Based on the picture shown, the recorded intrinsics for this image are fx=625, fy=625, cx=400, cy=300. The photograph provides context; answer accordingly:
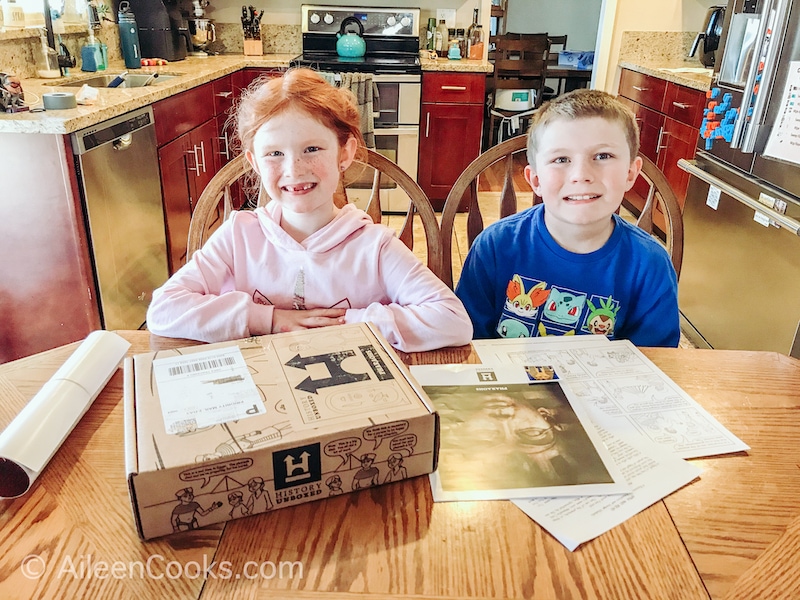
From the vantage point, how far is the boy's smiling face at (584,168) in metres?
1.13

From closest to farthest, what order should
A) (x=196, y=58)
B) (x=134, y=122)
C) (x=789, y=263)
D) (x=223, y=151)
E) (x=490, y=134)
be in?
(x=789, y=263), (x=134, y=122), (x=223, y=151), (x=196, y=58), (x=490, y=134)

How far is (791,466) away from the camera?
725 millimetres

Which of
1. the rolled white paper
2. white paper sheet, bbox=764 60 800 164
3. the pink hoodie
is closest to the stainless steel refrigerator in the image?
white paper sheet, bbox=764 60 800 164

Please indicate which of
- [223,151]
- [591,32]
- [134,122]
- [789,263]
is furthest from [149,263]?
[591,32]

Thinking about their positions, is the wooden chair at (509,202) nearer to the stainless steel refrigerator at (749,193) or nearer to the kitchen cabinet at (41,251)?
the stainless steel refrigerator at (749,193)

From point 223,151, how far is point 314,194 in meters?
2.56

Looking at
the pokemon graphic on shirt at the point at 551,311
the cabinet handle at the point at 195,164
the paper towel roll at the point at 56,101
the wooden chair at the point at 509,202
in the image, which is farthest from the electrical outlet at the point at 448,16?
the pokemon graphic on shirt at the point at 551,311

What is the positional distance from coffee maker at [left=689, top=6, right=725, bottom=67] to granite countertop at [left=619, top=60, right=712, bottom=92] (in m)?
0.08

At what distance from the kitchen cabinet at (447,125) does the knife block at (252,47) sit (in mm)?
1161

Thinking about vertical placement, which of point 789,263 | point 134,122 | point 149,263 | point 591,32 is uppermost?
point 591,32

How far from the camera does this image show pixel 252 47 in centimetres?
407

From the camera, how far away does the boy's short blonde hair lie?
3.79 ft

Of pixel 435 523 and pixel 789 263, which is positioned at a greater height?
pixel 435 523

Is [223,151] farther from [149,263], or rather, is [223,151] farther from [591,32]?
[591,32]
